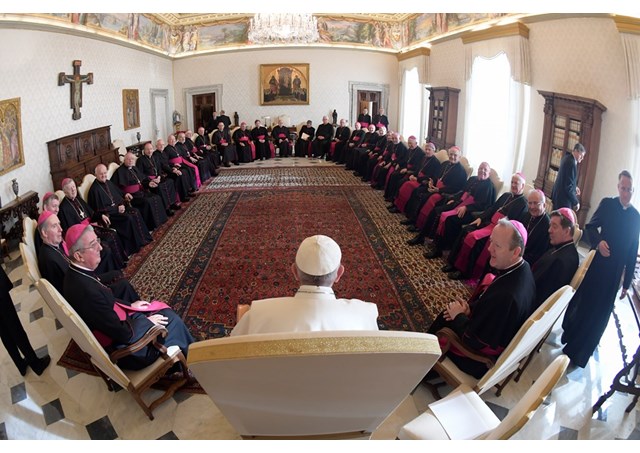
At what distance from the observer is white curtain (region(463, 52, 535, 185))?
355 inches

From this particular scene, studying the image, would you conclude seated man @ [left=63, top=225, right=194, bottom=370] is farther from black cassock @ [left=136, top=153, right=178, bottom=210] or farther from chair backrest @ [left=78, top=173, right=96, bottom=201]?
black cassock @ [left=136, top=153, right=178, bottom=210]

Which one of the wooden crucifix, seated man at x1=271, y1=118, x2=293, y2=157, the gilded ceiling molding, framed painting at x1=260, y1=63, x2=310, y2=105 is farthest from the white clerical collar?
framed painting at x1=260, y1=63, x2=310, y2=105

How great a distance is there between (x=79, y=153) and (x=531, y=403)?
33.8 ft

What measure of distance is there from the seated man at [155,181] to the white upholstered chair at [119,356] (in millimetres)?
5364

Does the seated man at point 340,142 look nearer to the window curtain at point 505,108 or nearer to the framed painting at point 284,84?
the framed painting at point 284,84

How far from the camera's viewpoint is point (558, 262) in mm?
3654

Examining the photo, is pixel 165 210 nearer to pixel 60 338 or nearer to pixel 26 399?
pixel 60 338

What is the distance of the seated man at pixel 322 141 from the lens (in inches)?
599

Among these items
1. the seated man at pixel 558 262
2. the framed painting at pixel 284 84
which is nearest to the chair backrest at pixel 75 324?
the seated man at pixel 558 262

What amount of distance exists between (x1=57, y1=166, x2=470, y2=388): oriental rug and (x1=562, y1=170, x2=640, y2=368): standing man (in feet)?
4.50

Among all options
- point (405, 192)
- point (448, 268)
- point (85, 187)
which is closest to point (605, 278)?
point (448, 268)

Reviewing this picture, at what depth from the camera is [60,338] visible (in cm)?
444

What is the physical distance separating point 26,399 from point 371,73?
1620 centimetres

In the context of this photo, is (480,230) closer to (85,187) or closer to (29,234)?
(29,234)
